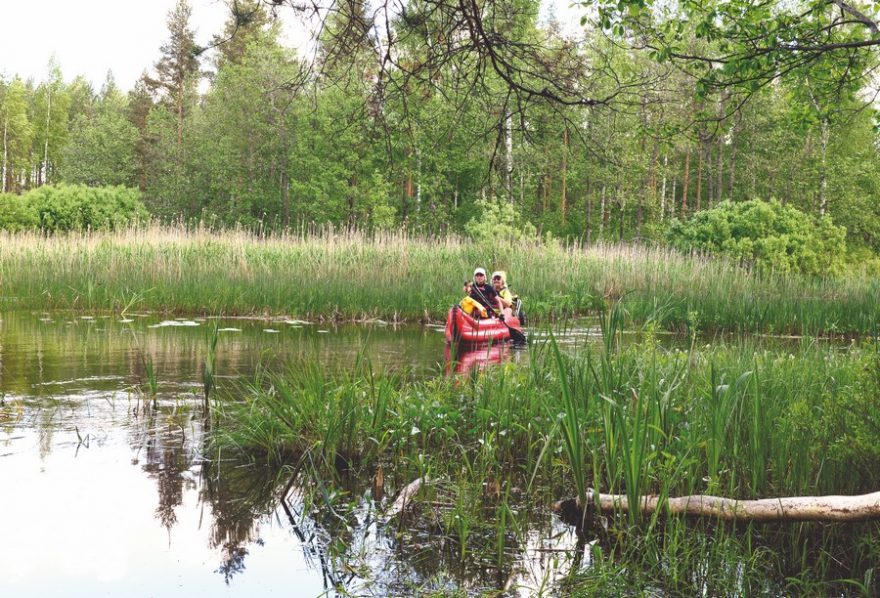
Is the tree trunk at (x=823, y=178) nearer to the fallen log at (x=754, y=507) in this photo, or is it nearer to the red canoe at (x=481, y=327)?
the red canoe at (x=481, y=327)

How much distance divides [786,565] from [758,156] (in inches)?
1611

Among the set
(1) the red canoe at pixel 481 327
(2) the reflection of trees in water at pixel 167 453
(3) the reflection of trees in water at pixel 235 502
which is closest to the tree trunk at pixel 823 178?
(1) the red canoe at pixel 481 327

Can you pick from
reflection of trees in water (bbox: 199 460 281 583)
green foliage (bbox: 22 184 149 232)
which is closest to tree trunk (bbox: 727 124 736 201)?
green foliage (bbox: 22 184 149 232)

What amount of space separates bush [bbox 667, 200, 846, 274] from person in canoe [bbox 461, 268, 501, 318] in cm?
1243

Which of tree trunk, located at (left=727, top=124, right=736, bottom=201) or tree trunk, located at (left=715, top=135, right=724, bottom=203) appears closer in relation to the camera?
tree trunk, located at (left=715, top=135, right=724, bottom=203)

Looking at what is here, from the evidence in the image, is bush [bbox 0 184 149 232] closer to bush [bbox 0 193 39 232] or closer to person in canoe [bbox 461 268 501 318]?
bush [bbox 0 193 39 232]

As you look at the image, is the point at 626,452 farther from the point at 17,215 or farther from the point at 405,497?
the point at 17,215

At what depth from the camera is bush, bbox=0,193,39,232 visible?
33.6 m

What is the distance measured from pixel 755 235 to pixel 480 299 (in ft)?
50.5

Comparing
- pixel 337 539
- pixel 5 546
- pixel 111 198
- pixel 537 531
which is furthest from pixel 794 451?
pixel 111 198

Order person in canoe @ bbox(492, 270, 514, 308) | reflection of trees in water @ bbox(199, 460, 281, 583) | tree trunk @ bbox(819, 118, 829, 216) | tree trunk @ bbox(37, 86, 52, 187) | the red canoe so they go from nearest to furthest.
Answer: reflection of trees in water @ bbox(199, 460, 281, 583), the red canoe, person in canoe @ bbox(492, 270, 514, 308), tree trunk @ bbox(819, 118, 829, 216), tree trunk @ bbox(37, 86, 52, 187)

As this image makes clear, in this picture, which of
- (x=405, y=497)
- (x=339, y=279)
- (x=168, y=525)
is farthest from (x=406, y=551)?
(x=339, y=279)

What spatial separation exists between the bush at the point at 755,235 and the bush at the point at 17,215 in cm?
2352

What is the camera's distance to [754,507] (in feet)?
12.7
